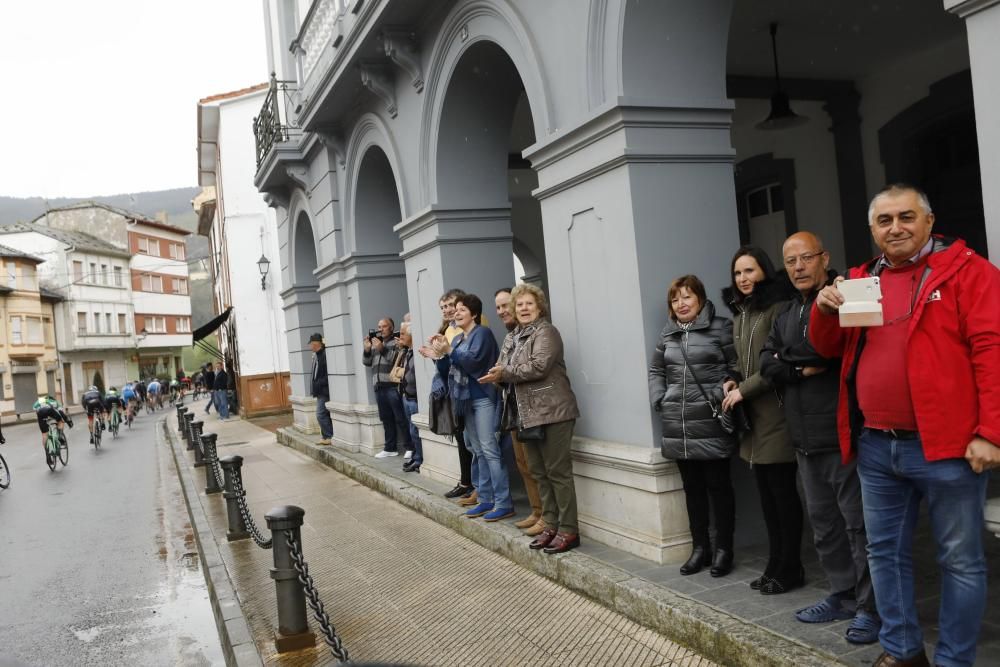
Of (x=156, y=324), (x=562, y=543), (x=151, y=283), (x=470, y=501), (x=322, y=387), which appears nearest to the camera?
(x=562, y=543)

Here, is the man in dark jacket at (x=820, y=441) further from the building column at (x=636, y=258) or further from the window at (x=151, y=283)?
the window at (x=151, y=283)

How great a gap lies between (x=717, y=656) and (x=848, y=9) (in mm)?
6493

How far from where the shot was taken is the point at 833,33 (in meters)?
8.52

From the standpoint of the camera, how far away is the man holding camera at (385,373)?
10586mm

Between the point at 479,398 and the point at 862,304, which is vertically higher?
the point at 862,304

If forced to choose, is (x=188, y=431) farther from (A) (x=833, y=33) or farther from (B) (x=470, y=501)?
(A) (x=833, y=33)

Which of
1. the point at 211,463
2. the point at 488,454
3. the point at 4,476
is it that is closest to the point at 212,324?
the point at 4,476

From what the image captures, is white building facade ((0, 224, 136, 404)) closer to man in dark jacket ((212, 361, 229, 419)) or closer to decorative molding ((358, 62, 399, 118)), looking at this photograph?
man in dark jacket ((212, 361, 229, 419))

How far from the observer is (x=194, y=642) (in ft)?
19.1

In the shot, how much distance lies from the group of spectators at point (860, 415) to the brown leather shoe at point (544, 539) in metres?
1.24

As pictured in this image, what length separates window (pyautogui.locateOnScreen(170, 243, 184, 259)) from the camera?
2671 inches

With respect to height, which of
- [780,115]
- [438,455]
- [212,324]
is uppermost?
[780,115]

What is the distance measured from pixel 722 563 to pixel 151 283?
6636 centimetres

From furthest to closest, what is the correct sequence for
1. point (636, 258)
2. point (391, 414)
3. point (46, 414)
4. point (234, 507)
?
point (46, 414) → point (391, 414) → point (234, 507) → point (636, 258)
